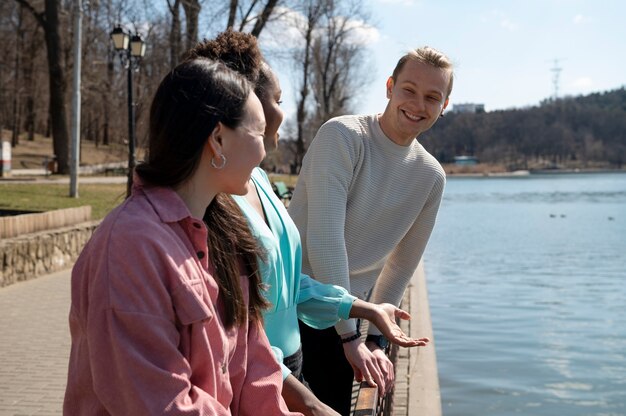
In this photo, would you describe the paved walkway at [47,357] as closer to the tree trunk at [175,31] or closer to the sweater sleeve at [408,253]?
the sweater sleeve at [408,253]

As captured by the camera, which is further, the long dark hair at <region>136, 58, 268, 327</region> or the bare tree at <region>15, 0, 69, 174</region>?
the bare tree at <region>15, 0, 69, 174</region>

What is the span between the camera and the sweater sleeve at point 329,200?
3350 millimetres

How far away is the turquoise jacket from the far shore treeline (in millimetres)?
165748

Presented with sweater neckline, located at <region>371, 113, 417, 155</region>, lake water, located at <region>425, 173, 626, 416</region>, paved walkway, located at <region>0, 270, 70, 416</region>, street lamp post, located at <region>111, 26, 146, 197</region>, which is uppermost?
street lamp post, located at <region>111, 26, 146, 197</region>

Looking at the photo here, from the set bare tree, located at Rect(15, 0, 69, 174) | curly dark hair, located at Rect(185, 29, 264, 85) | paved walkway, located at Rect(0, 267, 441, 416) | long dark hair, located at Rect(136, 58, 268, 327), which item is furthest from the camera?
bare tree, located at Rect(15, 0, 69, 174)

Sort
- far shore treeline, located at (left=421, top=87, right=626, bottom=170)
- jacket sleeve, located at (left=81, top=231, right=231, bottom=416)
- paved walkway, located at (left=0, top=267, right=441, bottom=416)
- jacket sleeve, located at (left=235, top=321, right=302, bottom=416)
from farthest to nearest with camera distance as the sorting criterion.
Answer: far shore treeline, located at (left=421, top=87, right=626, bottom=170) < paved walkway, located at (left=0, top=267, right=441, bottom=416) < jacket sleeve, located at (left=235, top=321, right=302, bottom=416) < jacket sleeve, located at (left=81, top=231, right=231, bottom=416)

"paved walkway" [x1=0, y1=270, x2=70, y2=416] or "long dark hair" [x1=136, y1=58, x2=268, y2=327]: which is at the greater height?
"long dark hair" [x1=136, y1=58, x2=268, y2=327]

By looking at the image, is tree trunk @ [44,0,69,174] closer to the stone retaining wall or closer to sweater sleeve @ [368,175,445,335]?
the stone retaining wall

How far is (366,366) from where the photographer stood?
10.7 ft

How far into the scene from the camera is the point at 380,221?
147 inches

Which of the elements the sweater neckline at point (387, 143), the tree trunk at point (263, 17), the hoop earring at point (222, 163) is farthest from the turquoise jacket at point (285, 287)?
the tree trunk at point (263, 17)

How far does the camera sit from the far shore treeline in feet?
556

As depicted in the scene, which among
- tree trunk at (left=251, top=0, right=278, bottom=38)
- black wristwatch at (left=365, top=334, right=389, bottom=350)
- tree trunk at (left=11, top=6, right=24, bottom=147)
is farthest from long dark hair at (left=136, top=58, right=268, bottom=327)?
tree trunk at (left=11, top=6, right=24, bottom=147)

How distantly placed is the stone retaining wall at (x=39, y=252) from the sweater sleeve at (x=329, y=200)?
9147 mm
